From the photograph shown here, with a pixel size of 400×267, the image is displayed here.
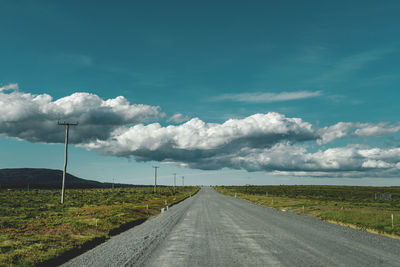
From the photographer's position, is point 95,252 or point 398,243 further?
point 398,243

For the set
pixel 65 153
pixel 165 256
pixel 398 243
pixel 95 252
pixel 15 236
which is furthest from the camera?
pixel 65 153

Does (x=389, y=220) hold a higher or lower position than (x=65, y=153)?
lower

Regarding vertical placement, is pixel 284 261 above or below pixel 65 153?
below

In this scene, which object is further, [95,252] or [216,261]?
[95,252]

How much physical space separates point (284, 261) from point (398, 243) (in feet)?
29.1

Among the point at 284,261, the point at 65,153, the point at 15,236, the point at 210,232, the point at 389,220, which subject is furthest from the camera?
the point at 65,153

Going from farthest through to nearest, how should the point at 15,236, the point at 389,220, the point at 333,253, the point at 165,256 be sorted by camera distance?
the point at 389,220, the point at 15,236, the point at 333,253, the point at 165,256

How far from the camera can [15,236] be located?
17391 mm

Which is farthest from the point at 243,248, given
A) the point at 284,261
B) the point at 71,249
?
the point at 71,249

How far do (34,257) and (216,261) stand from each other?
7.38 m

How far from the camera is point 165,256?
40.4 feet

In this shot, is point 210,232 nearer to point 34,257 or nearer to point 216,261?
point 216,261

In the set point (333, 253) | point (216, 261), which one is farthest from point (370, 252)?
point (216, 261)

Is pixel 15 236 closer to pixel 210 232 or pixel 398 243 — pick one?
pixel 210 232
